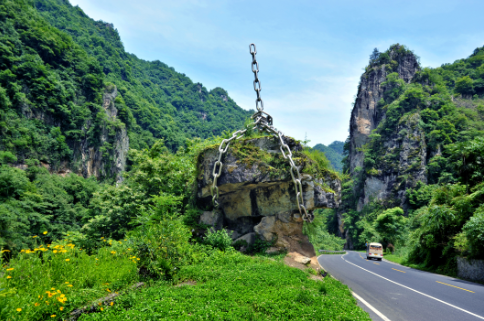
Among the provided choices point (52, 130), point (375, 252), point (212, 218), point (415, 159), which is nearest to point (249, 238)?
point (212, 218)

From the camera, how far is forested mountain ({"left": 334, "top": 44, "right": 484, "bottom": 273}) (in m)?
15.2

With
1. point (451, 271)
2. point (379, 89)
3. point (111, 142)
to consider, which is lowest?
point (451, 271)

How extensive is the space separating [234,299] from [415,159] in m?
56.4

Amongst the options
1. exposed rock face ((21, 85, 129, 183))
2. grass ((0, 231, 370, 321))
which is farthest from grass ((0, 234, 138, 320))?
exposed rock face ((21, 85, 129, 183))

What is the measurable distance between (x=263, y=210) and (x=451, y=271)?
11849 mm

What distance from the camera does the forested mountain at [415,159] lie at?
15156mm

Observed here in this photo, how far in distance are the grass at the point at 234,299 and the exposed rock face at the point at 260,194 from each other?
2.57 meters

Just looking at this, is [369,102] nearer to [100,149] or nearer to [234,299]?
[100,149]

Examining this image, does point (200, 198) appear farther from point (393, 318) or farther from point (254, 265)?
point (393, 318)

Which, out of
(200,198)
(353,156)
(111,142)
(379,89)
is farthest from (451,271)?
(111,142)

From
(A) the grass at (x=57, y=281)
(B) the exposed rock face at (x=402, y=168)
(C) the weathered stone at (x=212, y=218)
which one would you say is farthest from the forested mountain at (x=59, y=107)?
(A) the grass at (x=57, y=281)

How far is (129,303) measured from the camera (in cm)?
457

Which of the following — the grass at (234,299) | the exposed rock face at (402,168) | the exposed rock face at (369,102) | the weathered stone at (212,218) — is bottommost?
the grass at (234,299)

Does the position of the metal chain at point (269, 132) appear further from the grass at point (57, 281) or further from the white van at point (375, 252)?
the white van at point (375, 252)
